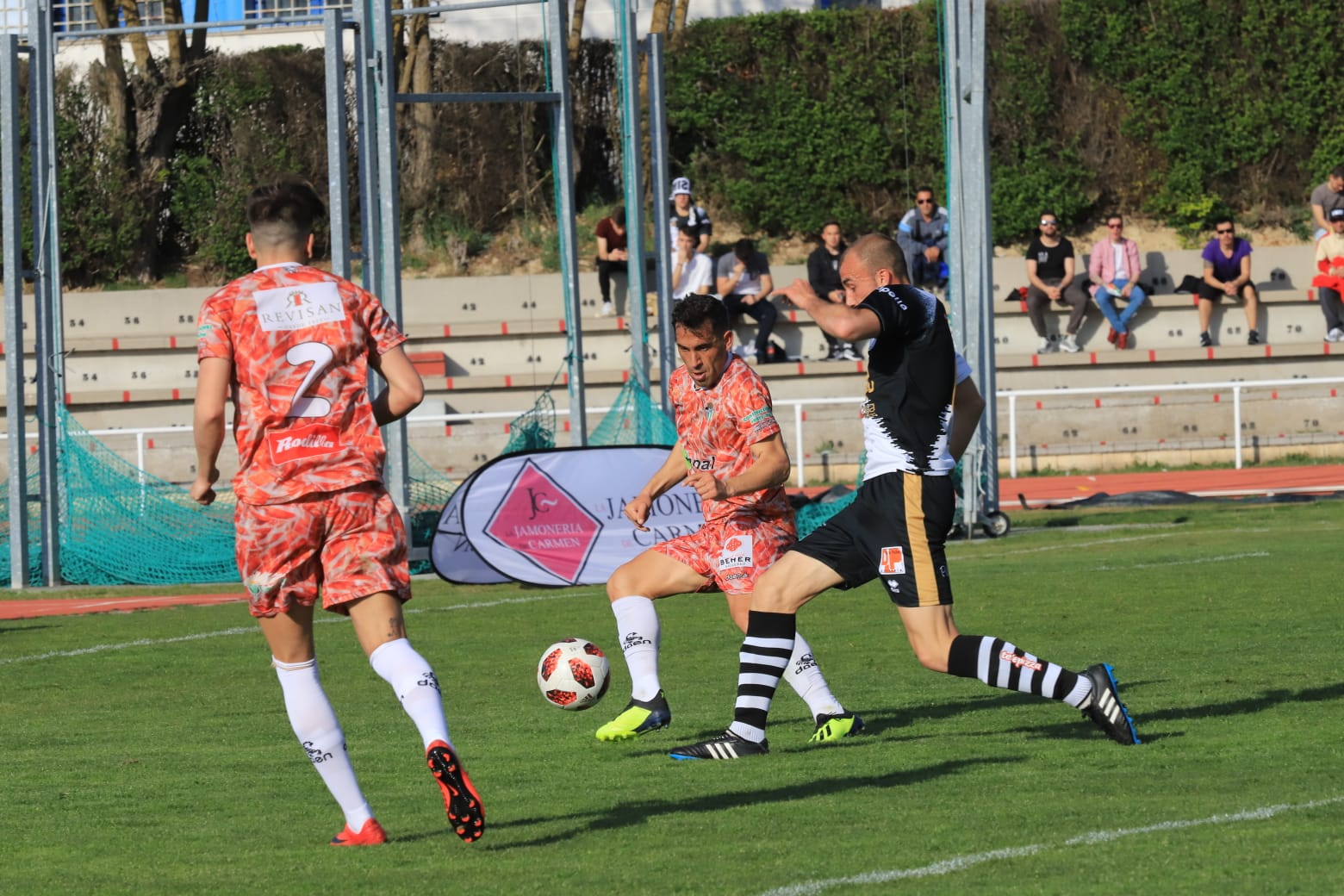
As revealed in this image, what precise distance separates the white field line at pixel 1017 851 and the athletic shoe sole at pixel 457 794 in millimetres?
841

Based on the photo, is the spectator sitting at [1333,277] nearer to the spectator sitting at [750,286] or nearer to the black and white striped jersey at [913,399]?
the spectator sitting at [750,286]

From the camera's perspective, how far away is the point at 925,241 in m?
25.0

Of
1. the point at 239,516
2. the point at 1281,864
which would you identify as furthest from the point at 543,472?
the point at 1281,864

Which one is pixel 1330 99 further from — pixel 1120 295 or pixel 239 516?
pixel 239 516

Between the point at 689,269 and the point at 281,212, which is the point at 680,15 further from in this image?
the point at 281,212

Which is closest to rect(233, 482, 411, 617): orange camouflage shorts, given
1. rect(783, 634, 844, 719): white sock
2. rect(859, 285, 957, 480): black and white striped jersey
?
rect(859, 285, 957, 480): black and white striped jersey

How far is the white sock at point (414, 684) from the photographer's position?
5449 mm

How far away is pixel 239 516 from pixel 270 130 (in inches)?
1092

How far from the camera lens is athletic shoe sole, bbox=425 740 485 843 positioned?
207 inches

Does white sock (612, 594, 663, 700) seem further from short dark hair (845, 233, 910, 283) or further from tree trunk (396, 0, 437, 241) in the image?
tree trunk (396, 0, 437, 241)

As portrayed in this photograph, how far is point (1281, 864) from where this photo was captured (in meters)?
5.05

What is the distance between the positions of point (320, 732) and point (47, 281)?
12287mm

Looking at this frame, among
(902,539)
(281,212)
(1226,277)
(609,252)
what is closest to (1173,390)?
(1226,277)

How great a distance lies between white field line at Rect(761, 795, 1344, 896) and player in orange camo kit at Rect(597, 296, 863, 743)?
228 cm
